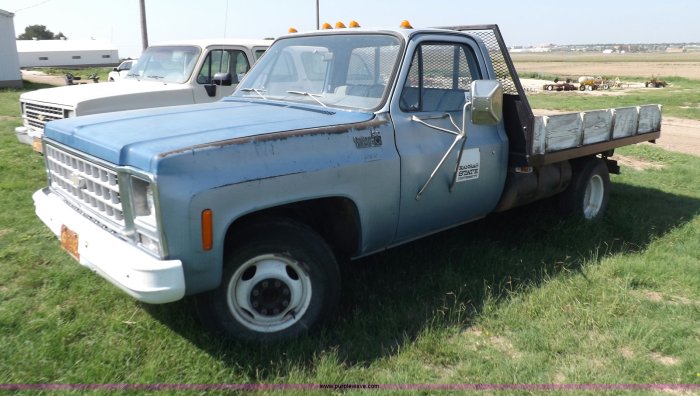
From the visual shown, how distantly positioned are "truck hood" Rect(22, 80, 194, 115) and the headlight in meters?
4.29

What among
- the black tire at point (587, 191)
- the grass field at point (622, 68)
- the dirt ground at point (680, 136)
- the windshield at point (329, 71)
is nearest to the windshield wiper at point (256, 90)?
the windshield at point (329, 71)

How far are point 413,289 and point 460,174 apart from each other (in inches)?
36.0

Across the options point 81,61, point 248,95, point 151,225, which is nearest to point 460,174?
point 248,95

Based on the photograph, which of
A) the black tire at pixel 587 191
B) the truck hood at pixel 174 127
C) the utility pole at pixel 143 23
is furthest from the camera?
the utility pole at pixel 143 23

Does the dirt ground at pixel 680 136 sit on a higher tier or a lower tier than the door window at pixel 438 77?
lower

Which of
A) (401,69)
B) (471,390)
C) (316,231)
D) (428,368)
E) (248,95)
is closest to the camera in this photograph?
(471,390)

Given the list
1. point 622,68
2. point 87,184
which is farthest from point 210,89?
point 622,68

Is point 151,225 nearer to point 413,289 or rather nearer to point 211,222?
point 211,222

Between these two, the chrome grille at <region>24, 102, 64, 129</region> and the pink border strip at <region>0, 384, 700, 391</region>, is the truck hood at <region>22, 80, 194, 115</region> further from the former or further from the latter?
the pink border strip at <region>0, 384, 700, 391</region>

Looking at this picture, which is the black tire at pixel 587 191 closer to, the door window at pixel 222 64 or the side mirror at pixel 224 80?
the side mirror at pixel 224 80

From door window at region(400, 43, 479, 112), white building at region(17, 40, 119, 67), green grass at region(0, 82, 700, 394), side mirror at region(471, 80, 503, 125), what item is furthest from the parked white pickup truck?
white building at region(17, 40, 119, 67)

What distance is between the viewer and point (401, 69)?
394 cm

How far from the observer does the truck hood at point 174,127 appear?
9.64 ft

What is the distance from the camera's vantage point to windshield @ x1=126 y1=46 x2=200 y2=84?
7.90 meters
